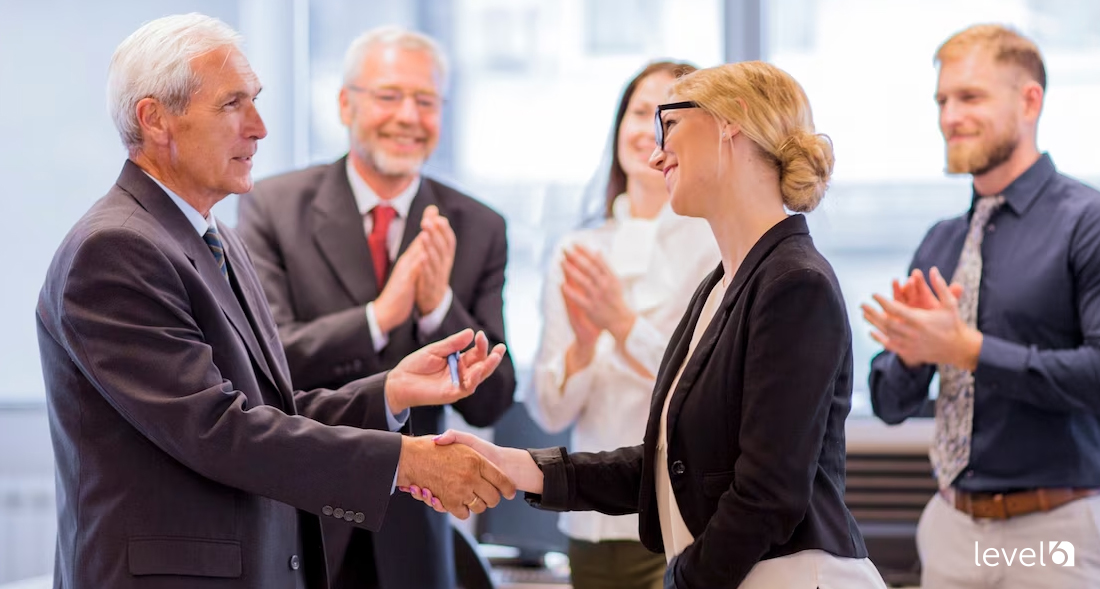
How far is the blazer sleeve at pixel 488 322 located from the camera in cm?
281

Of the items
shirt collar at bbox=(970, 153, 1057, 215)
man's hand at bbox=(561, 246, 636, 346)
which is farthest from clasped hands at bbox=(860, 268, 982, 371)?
man's hand at bbox=(561, 246, 636, 346)

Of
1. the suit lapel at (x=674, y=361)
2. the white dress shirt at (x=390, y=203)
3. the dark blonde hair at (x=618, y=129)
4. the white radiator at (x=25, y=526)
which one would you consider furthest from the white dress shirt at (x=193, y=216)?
the white radiator at (x=25, y=526)

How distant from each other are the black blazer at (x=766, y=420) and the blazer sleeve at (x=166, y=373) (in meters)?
0.61

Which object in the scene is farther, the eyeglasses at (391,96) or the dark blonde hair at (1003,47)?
the eyeglasses at (391,96)

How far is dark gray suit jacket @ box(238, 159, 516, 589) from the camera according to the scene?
8.57 feet

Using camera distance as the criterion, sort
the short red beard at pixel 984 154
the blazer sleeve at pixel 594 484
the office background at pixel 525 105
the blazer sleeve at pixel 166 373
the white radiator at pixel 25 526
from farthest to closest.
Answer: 1. the office background at pixel 525 105
2. the white radiator at pixel 25 526
3. the short red beard at pixel 984 154
4. the blazer sleeve at pixel 594 484
5. the blazer sleeve at pixel 166 373

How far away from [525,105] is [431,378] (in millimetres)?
2434

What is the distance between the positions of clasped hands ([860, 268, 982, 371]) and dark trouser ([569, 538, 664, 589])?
0.75m

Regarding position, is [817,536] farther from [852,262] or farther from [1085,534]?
[852,262]

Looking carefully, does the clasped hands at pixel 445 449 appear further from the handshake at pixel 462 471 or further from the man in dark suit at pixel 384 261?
the man in dark suit at pixel 384 261

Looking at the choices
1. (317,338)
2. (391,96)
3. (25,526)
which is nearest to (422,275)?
(317,338)

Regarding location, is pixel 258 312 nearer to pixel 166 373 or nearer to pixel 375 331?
pixel 166 373

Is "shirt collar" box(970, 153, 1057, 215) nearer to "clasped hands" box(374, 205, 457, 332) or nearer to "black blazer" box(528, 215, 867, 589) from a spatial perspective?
"black blazer" box(528, 215, 867, 589)

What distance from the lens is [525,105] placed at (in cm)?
458
